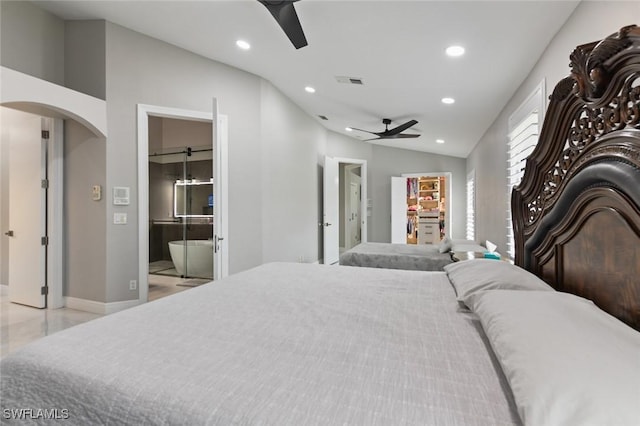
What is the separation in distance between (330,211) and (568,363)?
5.91 metres

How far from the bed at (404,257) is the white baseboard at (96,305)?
261 centimetres

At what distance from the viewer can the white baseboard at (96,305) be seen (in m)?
3.41

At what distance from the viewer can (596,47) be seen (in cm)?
113

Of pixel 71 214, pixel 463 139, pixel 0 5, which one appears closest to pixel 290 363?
pixel 71 214

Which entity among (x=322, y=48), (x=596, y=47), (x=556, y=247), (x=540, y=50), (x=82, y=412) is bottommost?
(x=82, y=412)

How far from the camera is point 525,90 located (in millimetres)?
2910

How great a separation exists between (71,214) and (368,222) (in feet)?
18.3

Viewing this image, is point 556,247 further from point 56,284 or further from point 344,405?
point 56,284

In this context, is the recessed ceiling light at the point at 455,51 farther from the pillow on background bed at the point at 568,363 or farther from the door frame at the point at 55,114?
the door frame at the point at 55,114

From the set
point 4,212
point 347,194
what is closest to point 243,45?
point 4,212

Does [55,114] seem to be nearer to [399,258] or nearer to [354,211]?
[399,258]

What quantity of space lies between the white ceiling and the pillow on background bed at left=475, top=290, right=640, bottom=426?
1.96 metres

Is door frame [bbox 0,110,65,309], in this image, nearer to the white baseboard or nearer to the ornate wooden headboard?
the white baseboard

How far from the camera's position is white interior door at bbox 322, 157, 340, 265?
6.43 metres
